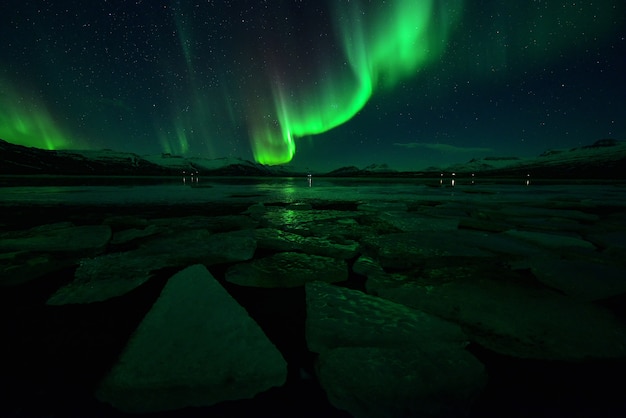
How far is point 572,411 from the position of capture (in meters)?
1.19

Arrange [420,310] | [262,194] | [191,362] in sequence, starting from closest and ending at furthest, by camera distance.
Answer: [191,362] < [420,310] < [262,194]

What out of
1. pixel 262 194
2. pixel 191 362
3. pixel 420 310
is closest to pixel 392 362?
pixel 420 310

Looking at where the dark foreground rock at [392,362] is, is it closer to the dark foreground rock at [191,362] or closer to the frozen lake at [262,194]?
the dark foreground rock at [191,362]

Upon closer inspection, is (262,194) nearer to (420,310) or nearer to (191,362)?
(420,310)

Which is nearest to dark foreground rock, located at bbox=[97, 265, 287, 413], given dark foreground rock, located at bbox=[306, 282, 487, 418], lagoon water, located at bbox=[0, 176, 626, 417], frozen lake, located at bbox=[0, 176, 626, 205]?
lagoon water, located at bbox=[0, 176, 626, 417]

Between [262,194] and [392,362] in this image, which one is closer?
[392,362]

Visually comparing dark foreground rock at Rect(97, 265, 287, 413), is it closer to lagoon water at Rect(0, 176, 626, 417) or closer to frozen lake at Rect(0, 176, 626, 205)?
lagoon water at Rect(0, 176, 626, 417)

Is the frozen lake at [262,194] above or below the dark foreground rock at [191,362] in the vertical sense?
above

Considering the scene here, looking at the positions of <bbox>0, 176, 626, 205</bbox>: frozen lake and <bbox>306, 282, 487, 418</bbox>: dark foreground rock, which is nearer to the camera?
<bbox>306, 282, 487, 418</bbox>: dark foreground rock

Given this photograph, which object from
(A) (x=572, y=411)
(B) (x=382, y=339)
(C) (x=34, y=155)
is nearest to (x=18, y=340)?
(B) (x=382, y=339)

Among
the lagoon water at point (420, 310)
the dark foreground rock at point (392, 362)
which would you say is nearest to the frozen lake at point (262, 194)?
the lagoon water at point (420, 310)

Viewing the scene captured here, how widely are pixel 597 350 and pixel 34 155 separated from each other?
200537mm

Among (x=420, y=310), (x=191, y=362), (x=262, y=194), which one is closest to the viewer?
(x=191, y=362)

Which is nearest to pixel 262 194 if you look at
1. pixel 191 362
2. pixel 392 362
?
pixel 191 362
